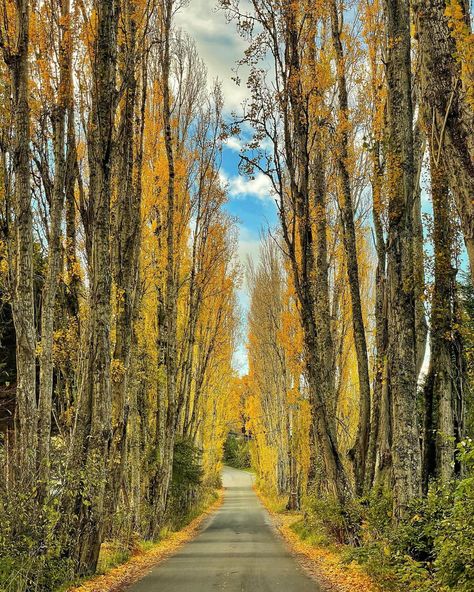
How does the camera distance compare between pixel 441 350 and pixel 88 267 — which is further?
pixel 88 267

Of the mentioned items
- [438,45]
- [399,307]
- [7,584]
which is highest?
[438,45]

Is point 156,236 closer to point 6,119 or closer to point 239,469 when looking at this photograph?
point 6,119

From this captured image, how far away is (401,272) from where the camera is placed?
8.10m

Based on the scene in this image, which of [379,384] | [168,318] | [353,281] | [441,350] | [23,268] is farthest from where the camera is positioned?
[168,318]

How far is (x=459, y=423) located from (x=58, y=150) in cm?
836

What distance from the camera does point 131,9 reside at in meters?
12.5

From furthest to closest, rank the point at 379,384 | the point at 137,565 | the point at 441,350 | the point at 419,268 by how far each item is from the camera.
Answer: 1. the point at 379,384
2. the point at 137,565
3. the point at 419,268
4. the point at 441,350

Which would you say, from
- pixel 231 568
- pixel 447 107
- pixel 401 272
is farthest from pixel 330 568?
pixel 447 107

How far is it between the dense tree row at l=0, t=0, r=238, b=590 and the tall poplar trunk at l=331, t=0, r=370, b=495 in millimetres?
3032

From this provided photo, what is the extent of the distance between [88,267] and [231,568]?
597 centimetres

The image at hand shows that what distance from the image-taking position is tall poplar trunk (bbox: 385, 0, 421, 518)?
7.63 metres

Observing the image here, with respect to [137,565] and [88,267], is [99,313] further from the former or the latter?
[137,565]


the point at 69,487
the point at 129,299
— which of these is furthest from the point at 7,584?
the point at 129,299

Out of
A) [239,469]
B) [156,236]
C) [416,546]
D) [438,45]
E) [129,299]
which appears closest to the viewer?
[438,45]
